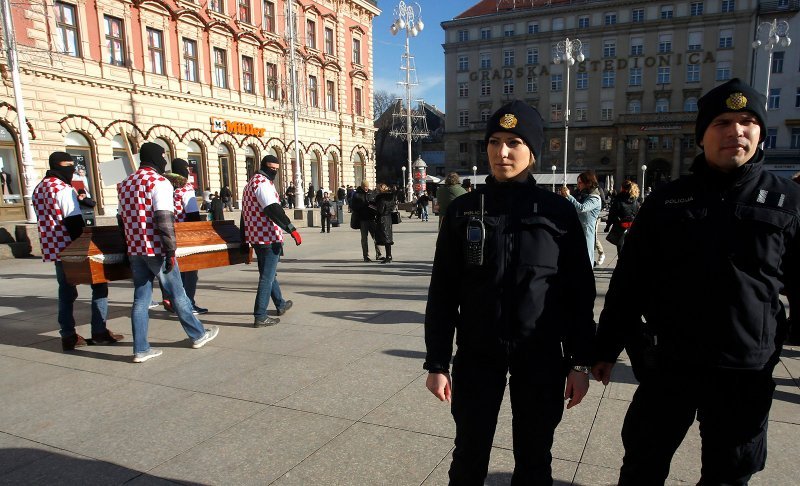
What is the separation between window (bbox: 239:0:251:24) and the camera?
2614 cm

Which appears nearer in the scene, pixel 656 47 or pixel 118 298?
pixel 118 298

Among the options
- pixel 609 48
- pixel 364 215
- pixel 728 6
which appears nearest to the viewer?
pixel 364 215

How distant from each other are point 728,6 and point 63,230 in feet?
202

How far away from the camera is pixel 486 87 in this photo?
57.8 meters

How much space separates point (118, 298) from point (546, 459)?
23.6ft

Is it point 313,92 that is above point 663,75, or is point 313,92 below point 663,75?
below

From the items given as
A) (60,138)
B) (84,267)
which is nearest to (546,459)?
(84,267)

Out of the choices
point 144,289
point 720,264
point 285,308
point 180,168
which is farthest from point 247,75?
point 720,264

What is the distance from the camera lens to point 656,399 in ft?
6.09

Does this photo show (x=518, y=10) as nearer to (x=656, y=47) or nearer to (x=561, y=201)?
(x=656, y=47)

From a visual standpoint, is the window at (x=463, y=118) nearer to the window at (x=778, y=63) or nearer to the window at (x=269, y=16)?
the window at (x=778, y=63)

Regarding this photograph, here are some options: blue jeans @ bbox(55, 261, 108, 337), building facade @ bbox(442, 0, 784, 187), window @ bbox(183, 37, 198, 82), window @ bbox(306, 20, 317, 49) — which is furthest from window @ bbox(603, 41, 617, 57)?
blue jeans @ bbox(55, 261, 108, 337)

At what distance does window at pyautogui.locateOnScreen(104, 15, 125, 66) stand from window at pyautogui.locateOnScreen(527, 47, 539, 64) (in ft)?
149

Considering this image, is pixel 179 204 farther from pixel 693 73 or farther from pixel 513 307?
pixel 693 73
